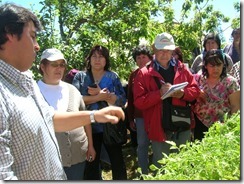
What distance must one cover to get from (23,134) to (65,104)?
1.04m

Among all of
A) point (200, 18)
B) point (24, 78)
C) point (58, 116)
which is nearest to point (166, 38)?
point (58, 116)

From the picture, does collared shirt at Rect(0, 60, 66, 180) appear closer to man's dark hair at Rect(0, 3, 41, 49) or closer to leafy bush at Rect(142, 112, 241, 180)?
man's dark hair at Rect(0, 3, 41, 49)

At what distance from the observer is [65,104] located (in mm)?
2166

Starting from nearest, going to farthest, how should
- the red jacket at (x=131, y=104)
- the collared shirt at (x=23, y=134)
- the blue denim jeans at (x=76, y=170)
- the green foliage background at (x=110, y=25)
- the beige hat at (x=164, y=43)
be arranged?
the collared shirt at (x=23, y=134)
the blue denim jeans at (x=76, y=170)
the beige hat at (x=164, y=43)
the red jacket at (x=131, y=104)
the green foliage background at (x=110, y=25)

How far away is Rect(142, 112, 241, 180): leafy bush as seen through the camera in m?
0.92

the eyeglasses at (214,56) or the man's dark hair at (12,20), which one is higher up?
the man's dark hair at (12,20)

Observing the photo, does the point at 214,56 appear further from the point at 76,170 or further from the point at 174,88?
the point at 76,170

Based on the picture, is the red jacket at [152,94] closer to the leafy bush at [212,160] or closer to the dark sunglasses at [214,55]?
the dark sunglasses at [214,55]

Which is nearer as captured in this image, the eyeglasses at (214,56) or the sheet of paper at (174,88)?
the sheet of paper at (174,88)

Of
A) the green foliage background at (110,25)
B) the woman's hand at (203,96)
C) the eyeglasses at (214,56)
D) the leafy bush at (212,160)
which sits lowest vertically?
the leafy bush at (212,160)

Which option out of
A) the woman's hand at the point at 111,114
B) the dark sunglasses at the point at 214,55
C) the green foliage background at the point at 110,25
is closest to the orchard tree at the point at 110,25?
the green foliage background at the point at 110,25

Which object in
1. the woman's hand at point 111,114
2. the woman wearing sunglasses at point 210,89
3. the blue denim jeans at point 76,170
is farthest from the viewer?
the woman wearing sunglasses at point 210,89

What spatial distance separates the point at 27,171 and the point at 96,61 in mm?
1604

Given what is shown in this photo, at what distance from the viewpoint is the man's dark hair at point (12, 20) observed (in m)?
1.15
